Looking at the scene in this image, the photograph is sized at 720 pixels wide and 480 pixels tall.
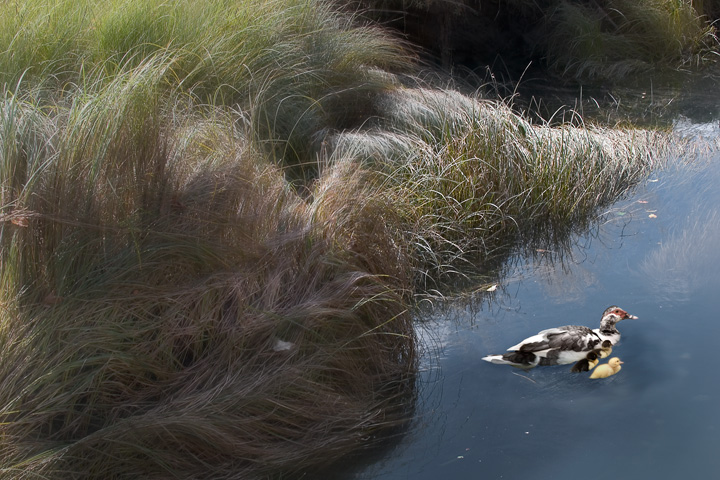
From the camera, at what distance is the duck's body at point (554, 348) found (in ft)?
12.1

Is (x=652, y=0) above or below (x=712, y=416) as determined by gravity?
above

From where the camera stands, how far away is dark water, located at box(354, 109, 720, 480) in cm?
317

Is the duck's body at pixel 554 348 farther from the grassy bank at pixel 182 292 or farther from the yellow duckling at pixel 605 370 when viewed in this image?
the grassy bank at pixel 182 292

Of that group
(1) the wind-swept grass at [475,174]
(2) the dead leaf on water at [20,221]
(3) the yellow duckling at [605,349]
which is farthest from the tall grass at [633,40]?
(2) the dead leaf on water at [20,221]

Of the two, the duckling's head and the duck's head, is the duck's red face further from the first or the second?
the duckling's head

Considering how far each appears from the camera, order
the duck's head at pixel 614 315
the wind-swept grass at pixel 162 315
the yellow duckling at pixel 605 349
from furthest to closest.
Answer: the duck's head at pixel 614 315
the yellow duckling at pixel 605 349
the wind-swept grass at pixel 162 315

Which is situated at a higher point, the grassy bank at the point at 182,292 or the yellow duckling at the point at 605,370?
the grassy bank at the point at 182,292

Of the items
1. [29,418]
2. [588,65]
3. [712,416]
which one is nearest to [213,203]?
[29,418]

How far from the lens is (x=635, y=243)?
4.98 meters

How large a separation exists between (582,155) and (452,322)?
2187mm

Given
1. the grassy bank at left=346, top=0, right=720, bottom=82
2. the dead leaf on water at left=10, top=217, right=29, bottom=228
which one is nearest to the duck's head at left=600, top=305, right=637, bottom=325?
the dead leaf on water at left=10, top=217, right=29, bottom=228

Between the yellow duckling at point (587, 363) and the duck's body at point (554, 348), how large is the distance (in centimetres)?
1

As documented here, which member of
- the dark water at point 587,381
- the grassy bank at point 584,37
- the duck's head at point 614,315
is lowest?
the dark water at point 587,381

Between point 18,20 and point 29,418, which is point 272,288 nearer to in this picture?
point 29,418
